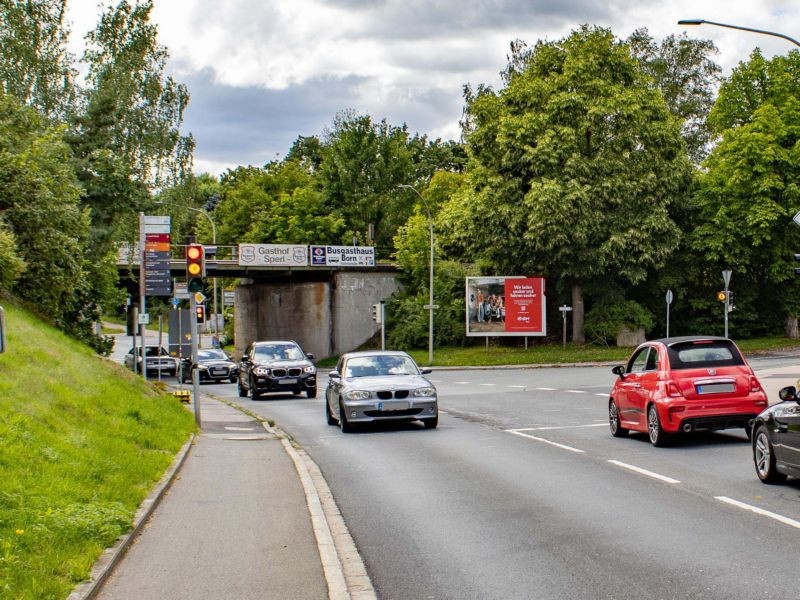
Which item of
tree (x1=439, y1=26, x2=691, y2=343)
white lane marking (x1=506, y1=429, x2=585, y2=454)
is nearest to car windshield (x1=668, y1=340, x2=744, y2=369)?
white lane marking (x1=506, y1=429, x2=585, y2=454)

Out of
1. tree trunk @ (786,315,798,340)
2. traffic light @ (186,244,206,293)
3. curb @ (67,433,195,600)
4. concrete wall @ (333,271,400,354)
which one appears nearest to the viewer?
curb @ (67,433,195,600)

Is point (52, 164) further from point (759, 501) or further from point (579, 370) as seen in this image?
point (759, 501)

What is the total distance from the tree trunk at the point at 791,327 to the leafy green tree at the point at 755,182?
138 millimetres

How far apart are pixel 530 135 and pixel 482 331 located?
1039cm

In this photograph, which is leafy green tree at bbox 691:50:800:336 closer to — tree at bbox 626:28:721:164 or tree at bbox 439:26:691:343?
tree at bbox 439:26:691:343

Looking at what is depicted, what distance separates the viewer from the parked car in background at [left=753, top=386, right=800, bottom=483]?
10.2 metres

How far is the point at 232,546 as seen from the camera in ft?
26.4

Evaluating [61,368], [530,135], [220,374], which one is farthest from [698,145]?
A: [61,368]

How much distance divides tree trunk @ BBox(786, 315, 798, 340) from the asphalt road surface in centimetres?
3856

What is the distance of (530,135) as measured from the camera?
1922 inches

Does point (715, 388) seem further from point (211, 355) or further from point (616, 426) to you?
point (211, 355)

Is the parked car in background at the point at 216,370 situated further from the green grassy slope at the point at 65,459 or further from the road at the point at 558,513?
the road at the point at 558,513

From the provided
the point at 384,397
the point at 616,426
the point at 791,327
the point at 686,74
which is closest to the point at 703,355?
the point at 616,426

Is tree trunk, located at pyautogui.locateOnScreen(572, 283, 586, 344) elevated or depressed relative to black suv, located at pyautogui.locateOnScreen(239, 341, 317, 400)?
elevated
